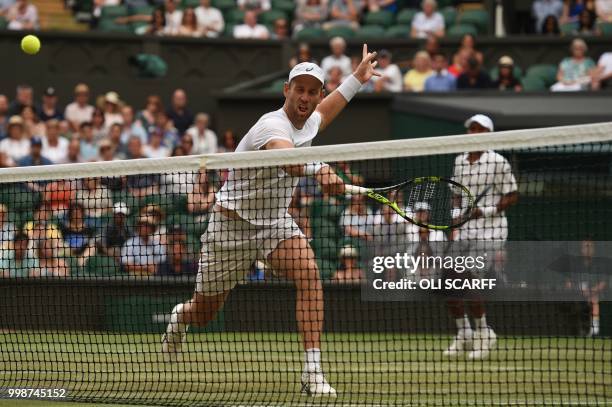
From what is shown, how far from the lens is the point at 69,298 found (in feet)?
35.4

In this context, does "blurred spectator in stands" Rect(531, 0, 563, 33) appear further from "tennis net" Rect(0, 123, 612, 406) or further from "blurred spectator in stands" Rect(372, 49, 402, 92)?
"tennis net" Rect(0, 123, 612, 406)

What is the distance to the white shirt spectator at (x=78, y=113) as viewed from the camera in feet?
52.5

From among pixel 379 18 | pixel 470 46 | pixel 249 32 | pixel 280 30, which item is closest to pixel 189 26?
pixel 249 32

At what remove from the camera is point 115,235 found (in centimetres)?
1096

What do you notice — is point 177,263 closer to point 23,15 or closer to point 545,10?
point 23,15

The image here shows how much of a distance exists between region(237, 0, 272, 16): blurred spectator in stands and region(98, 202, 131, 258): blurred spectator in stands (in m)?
8.01

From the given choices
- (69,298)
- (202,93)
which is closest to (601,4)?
(202,93)

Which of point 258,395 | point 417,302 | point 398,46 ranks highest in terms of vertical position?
point 398,46

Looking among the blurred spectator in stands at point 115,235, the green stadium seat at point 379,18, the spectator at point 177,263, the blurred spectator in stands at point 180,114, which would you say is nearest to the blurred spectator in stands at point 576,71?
the green stadium seat at point 379,18

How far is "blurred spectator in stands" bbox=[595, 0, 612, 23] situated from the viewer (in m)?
17.7

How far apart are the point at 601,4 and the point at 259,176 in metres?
12.1

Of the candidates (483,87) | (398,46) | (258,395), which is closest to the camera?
(258,395)

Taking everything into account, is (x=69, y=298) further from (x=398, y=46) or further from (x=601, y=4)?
(x=601, y=4)

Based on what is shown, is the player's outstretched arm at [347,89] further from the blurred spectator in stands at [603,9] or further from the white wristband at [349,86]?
the blurred spectator in stands at [603,9]
